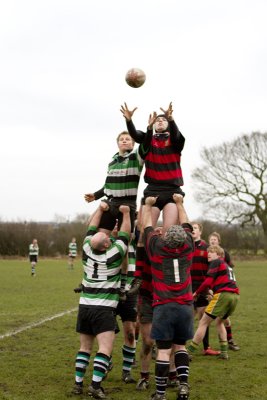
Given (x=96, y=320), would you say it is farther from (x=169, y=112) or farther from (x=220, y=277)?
(x=220, y=277)

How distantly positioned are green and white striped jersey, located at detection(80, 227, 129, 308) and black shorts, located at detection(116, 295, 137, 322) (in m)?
0.55

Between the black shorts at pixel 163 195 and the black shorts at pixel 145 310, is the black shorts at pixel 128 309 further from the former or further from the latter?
the black shorts at pixel 163 195

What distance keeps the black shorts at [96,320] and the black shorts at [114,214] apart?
1.24m

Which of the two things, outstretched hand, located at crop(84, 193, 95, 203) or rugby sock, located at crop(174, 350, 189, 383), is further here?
outstretched hand, located at crop(84, 193, 95, 203)

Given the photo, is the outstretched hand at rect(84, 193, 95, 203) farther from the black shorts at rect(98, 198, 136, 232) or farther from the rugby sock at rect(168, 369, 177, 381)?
the rugby sock at rect(168, 369, 177, 381)

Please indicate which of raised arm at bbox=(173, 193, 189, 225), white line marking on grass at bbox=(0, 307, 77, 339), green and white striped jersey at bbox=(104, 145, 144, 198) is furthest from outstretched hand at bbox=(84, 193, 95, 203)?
white line marking on grass at bbox=(0, 307, 77, 339)

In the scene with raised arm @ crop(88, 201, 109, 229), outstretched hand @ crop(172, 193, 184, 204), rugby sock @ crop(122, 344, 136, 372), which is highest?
outstretched hand @ crop(172, 193, 184, 204)

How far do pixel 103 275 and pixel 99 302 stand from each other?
33 centimetres

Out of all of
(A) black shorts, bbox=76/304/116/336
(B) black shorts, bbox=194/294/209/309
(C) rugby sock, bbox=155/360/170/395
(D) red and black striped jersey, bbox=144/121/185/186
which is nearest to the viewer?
(C) rugby sock, bbox=155/360/170/395

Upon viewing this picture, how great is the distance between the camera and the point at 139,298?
730 centimetres

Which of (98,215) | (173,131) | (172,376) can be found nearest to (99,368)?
(172,376)

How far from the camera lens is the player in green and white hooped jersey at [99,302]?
20.9 ft

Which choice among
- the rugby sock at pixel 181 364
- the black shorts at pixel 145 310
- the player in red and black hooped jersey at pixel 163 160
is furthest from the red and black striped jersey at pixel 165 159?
the rugby sock at pixel 181 364

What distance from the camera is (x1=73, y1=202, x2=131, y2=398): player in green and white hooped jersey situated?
251 inches
